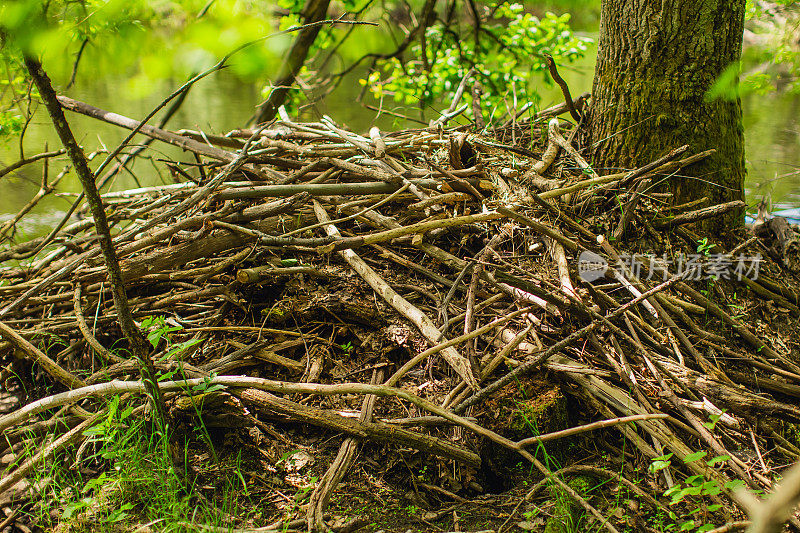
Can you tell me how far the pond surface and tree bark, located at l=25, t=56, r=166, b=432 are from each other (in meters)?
2.18

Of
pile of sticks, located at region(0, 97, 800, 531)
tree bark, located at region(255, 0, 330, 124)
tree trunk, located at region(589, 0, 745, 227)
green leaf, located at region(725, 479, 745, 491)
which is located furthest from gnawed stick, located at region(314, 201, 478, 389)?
tree bark, located at region(255, 0, 330, 124)

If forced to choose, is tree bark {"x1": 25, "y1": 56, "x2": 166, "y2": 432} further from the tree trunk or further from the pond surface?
the tree trunk

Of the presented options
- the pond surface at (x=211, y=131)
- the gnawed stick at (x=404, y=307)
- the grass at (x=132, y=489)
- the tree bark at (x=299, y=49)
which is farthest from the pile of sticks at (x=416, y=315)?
the tree bark at (x=299, y=49)

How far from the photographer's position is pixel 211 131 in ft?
12.1

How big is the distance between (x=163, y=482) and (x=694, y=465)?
181 centimetres

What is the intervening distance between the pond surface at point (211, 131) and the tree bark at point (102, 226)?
2.18 m

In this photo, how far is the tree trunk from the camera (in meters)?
2.66

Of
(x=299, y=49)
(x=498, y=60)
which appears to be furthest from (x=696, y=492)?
(x=498, y=60)

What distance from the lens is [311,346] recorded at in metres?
2.30

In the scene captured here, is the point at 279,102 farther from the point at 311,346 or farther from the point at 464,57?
the point at 311,346

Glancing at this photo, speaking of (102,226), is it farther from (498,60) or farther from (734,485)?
(498,60)

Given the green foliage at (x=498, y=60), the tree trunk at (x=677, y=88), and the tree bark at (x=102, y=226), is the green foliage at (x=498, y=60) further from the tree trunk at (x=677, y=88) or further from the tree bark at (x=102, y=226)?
the tree bark at (x=102, y=226)

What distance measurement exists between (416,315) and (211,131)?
2328mm

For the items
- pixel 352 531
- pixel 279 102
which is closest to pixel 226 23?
pixel 352 531
